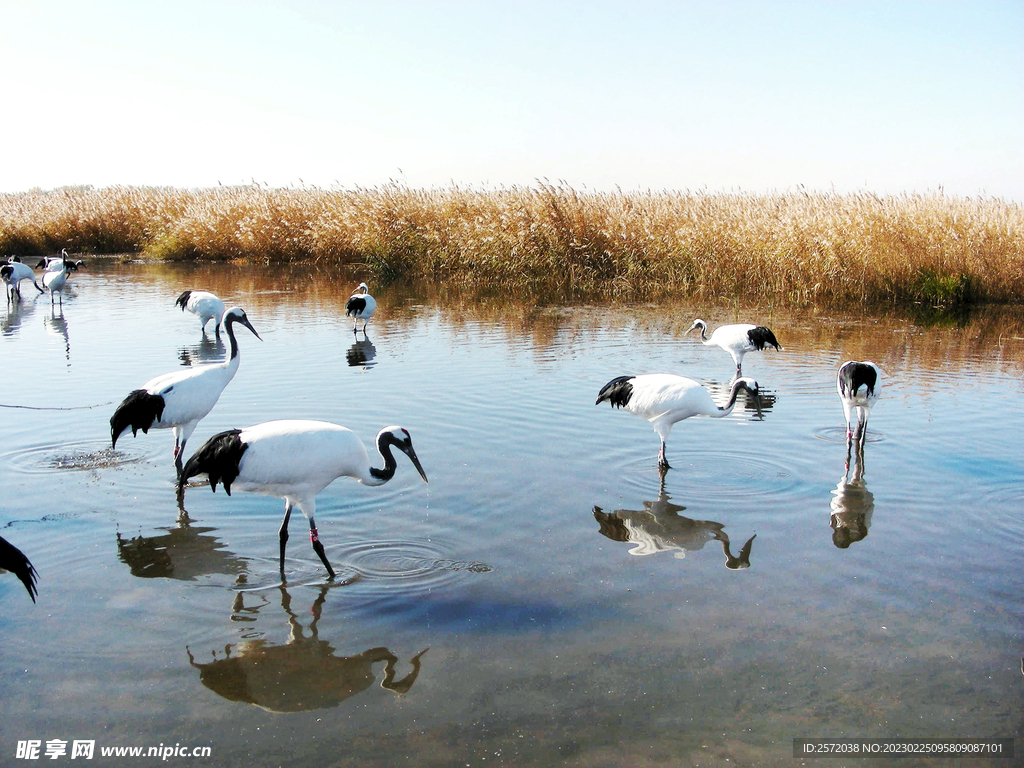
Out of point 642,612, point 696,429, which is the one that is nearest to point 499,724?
point 642,612

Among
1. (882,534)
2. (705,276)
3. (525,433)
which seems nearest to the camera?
(882,534)

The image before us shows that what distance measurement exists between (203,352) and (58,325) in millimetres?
3827

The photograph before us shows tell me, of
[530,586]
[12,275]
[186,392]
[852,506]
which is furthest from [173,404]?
[12,275]

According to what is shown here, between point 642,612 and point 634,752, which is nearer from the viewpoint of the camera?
point 634,752

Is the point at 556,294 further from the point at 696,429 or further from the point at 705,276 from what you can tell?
the point at 696,429

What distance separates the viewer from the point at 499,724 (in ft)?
11.5

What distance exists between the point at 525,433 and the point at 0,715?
465 cm

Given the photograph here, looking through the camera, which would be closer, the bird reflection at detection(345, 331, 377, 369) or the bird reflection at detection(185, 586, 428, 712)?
the bird reflection at detection(185, 586, 428, 712)

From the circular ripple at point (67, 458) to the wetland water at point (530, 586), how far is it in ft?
0.10

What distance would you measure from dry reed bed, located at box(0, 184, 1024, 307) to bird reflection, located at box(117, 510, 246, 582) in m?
13.1

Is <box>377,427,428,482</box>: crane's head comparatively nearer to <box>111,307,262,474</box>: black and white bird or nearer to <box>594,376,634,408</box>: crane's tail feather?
<box>111,307,262,474</box>: black and white bird

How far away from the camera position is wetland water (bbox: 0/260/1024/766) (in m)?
3.53

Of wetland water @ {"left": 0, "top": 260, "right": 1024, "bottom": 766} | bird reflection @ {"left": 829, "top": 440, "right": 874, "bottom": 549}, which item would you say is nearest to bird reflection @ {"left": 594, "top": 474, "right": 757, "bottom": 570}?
wetland water @ {"left": 0, "top": 260, "right": 1024, "bottom": 766}

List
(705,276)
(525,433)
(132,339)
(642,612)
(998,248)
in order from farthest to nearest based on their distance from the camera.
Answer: (705,276)
(998,248)
(132,339)
(525,433)
(642,612)
